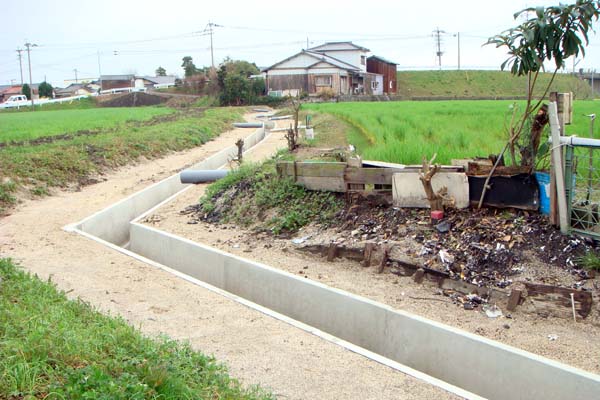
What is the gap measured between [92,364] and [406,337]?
2.89 metres

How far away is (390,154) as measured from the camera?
1003 cm

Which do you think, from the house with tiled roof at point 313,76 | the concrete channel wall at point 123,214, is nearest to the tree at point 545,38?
the concrete channel wall at point 123,214

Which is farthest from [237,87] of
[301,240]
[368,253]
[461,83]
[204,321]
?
[204,321]

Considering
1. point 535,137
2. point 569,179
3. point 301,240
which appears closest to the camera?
point 569,179

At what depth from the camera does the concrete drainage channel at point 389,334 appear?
4.42 m

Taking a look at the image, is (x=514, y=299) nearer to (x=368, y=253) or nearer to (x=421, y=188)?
(x=368, y=253)

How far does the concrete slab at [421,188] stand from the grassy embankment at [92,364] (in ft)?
13.7

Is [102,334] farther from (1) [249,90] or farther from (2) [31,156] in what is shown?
(1) [249,90]

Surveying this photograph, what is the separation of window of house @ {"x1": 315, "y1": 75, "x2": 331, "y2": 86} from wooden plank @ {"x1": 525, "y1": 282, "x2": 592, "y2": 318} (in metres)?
48.4

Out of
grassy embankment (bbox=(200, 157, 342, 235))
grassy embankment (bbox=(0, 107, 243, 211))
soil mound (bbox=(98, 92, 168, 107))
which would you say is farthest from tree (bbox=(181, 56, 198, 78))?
→ grassy embankment (bbox=(200, 157, 342, 235))

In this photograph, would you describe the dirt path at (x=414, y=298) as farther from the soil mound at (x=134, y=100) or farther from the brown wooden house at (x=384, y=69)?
the brown wooden house at (x=384, y=69)

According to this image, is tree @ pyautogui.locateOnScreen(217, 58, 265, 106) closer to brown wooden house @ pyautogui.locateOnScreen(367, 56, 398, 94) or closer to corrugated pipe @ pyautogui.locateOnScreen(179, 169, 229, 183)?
brown wooden house @ pyautogui.locateOnScreen(367, 56, 398, 94)

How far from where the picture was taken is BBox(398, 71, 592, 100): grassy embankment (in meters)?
63.1

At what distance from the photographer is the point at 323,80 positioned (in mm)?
53031
